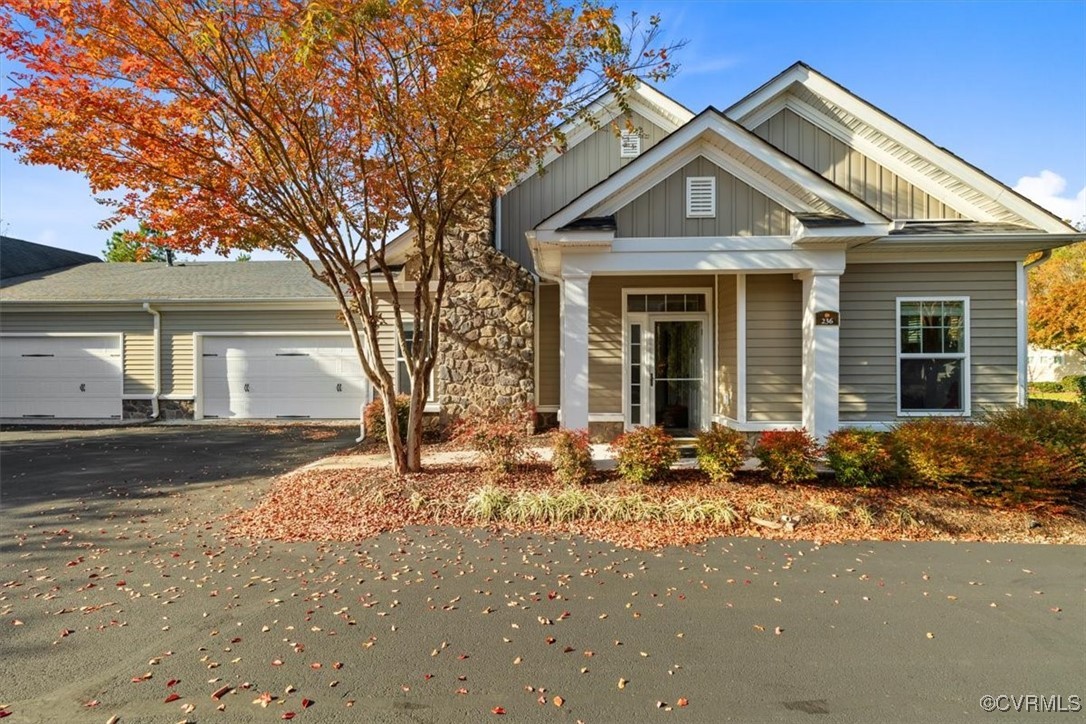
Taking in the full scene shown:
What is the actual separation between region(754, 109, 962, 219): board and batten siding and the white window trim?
2.84m

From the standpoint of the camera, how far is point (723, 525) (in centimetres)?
579

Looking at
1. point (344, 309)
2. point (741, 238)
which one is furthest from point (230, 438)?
point (741, 238)

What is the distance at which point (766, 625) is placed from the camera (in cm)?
373

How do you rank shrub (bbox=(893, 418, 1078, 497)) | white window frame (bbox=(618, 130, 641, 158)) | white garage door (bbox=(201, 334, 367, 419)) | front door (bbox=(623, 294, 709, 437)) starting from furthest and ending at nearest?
white garage door (bbox=(201, 334, 367, 419)) < white window frame (bbox=(618, 130, 641, 158)) < front door (bbox=(623, 294, 709, 437)) < shrub (bbox=(893, 418, 1078, 497))

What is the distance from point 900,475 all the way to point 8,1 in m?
10.8

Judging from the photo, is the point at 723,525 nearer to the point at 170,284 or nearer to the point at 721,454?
the point at 721,454

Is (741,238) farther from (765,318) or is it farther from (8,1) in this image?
(8,1)

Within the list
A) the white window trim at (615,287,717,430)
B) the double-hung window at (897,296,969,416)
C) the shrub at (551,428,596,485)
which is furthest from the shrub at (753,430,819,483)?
the double-hung window at (897,296,969,416)

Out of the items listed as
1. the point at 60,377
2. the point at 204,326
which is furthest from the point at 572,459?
the point at 60,377

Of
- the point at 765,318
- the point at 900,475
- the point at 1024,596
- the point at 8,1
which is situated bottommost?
the point at 1024,596

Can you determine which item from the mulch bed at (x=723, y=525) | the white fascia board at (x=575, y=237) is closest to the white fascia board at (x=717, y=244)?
the white fascia board at (x=575, y=237)

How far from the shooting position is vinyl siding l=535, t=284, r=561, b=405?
1102 centimetres

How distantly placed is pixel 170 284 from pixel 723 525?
635 inches

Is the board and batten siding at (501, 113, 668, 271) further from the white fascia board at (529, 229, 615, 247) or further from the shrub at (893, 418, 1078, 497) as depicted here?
the shrub at (893, 418, 1078, 497)
